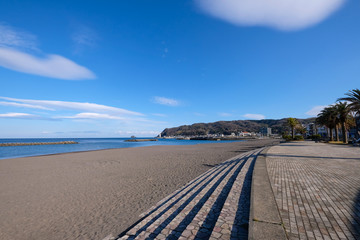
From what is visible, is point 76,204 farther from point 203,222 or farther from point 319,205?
point 319,205

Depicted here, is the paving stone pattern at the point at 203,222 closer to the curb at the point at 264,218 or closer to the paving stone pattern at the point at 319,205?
the curb at the point at 264,218

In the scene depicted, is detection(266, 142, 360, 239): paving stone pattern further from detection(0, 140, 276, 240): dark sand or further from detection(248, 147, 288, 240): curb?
detection(0, 140, 276, 240): dark sand

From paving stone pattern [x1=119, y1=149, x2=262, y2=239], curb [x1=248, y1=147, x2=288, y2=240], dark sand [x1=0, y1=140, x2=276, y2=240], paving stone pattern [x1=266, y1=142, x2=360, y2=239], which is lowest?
dark sand [x1=0, y1=140, x2=276, y2=240]

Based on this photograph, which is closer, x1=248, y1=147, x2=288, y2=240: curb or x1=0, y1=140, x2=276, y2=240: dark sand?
x1=248, y1=147, x2=288, y2=240: curb

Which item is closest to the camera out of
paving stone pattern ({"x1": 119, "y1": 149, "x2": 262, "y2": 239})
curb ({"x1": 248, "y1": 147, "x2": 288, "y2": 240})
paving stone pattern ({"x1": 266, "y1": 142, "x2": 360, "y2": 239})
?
curb ({"x1": 248, "y1": 147, "x2": 288, "y2": 240})

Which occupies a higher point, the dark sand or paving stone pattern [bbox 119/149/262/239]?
paving stone pattern [bbox 119/149/262/239]

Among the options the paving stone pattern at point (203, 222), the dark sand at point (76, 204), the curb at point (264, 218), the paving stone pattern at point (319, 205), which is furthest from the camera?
the dark sand at point (76, 204)

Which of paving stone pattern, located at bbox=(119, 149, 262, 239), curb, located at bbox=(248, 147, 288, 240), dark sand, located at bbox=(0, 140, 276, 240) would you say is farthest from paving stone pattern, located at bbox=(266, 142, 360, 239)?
dark sand, located at bbox=(0, 140, 276, 240)

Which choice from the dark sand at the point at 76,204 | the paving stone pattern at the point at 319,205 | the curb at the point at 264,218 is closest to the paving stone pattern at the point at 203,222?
the curb at the point at 264,218

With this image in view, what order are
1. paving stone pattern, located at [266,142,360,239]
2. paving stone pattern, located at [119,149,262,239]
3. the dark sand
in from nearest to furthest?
1. paving stone pattern, located at [266,142,360,239]
2. paving stone pattern, located at [119,149,262,239]
3. the dark sand

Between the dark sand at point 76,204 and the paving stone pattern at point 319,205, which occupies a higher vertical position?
the paving stone pattern at point 319,205

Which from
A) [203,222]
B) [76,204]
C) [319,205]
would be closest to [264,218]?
[203,222]

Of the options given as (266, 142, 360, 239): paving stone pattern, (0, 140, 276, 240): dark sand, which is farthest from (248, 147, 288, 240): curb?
(0, 140, 276, 240): dark sand

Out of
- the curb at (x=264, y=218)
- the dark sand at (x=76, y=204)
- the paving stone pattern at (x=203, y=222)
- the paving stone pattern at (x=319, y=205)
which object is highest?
the curb at (x=264, y=218)
